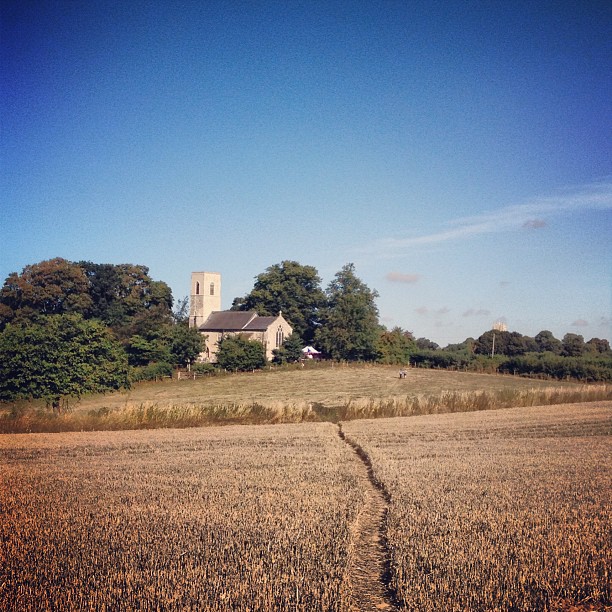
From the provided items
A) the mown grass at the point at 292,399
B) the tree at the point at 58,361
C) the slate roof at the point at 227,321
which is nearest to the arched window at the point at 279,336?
the slate roof at the point at 227,321

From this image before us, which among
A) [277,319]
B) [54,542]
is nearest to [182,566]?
[54,542]

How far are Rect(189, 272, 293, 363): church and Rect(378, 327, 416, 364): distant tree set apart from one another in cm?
1631

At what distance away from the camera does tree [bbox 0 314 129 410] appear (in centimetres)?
3691

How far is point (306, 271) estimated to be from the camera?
372ft

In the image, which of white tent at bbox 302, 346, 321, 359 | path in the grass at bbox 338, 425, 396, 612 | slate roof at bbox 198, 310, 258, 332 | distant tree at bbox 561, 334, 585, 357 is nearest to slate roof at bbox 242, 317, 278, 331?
slate roof at bbox 198, 310, 258, 332

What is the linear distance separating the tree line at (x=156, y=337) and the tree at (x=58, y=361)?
6cm

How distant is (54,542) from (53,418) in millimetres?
21737

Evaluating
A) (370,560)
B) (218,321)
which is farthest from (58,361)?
(218,321)

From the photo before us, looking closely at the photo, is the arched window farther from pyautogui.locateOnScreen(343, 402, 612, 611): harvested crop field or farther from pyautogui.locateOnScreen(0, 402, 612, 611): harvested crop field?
pyautogui.locateOnScreen(0, 402, 612, 611): harvested crop field

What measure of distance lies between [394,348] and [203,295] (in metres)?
38.2

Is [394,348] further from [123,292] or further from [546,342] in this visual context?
[546,342]

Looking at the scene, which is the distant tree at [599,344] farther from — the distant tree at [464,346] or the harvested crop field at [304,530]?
the harvested crop field at [304,530]

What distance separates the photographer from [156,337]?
81.5 meters

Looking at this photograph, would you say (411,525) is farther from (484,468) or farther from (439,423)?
(439,423)
